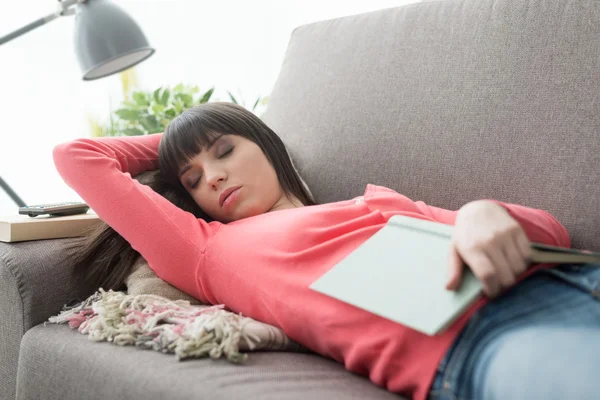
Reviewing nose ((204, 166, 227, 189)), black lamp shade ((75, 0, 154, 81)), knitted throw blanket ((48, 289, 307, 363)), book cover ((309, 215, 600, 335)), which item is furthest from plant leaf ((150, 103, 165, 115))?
book cover ((309, 215, 600, 335))

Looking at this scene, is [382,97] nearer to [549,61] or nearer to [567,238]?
[549,61]

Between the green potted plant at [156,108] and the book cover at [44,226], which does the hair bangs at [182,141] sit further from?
the green potted plant at [156,108]

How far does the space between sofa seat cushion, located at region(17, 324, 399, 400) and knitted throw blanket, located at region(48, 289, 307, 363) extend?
0.02 m

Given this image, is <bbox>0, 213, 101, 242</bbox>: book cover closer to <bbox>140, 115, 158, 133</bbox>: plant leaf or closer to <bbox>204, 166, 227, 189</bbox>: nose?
<bbox>204, 166, 227, 189</bbox>: nose

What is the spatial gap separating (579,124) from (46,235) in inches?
41.7

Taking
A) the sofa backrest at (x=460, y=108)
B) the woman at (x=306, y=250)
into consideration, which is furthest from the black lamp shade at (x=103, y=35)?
the sofa backrest at (x=460, y=108)

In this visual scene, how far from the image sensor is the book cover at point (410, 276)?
660mm

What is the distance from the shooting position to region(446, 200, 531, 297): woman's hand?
26.3 inches

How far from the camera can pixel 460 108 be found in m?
1.12

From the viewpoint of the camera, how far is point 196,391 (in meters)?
0.72

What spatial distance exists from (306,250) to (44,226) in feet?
1.94

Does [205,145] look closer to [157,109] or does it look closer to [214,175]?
[214,175]

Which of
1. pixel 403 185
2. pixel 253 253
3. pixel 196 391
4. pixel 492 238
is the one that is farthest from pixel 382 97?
pixel 196 391

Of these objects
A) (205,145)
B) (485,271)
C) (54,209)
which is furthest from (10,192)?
(485,271)
